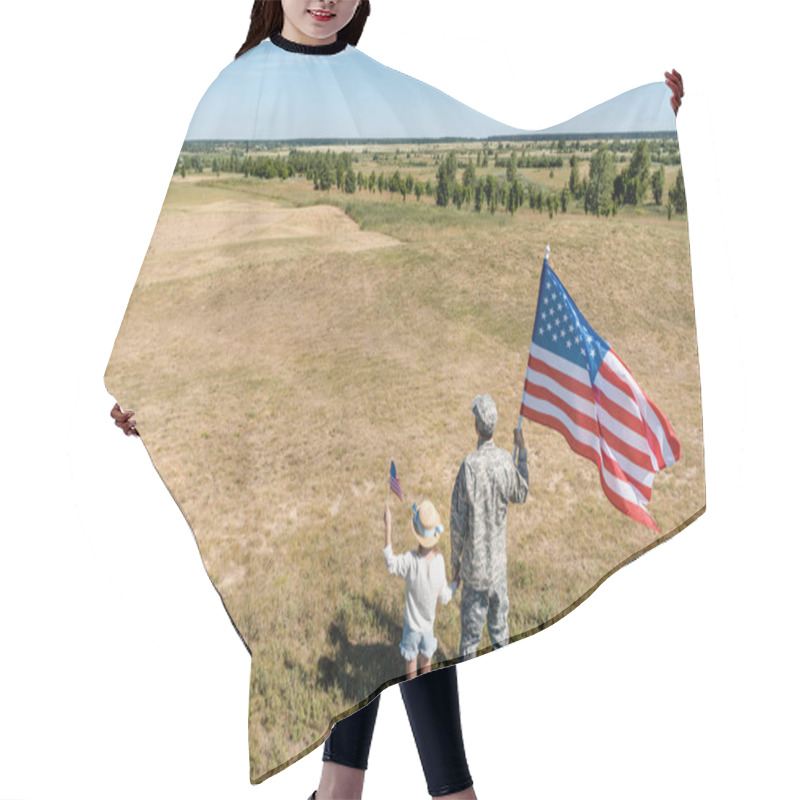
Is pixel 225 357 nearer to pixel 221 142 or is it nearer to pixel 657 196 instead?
pixel 221 142

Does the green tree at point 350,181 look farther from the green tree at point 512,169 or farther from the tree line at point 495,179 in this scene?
the green tree at point 512,169

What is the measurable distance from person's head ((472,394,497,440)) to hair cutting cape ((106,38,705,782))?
0.13 feet

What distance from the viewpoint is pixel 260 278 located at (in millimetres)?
6336

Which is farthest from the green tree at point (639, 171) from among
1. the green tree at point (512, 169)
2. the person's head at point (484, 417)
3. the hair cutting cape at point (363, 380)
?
the person's head at point (484, 417)

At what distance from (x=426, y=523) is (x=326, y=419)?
1.81ft

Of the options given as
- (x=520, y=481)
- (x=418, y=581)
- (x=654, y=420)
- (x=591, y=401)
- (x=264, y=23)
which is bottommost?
(x=418, y=581)

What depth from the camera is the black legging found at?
6711mm

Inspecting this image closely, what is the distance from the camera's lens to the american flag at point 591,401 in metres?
6.26

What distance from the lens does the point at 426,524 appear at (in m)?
6.21

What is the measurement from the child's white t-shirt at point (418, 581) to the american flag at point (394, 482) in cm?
21

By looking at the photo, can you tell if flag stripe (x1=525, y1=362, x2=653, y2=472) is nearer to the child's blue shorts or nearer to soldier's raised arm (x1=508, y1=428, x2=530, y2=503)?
soldier's raised arm (x1=508, y1=428, x2=530, y2=503)

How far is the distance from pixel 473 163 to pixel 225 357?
127 cm

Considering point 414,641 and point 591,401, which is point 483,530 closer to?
point 414,641

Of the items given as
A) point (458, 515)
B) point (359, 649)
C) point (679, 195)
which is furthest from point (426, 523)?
point (679, 195)
